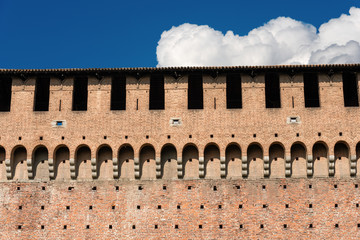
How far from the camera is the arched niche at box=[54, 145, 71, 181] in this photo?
19.2 metres

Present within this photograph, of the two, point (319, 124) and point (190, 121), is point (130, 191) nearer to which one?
point (190, 121)

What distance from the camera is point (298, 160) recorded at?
19.1m

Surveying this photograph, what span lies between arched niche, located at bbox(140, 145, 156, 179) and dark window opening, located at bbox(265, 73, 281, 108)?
4035 millimetres

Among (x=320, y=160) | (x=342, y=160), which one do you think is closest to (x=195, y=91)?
(x=320, y=160)

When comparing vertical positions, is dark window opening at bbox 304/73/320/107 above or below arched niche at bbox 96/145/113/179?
above

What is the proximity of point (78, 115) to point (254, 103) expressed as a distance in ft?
17.2

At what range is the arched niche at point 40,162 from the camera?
19273 millimetres

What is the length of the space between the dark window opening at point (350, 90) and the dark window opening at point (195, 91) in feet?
14.5

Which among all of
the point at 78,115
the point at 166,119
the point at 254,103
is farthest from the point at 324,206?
the point at 78,115

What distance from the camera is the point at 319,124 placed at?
1912cm

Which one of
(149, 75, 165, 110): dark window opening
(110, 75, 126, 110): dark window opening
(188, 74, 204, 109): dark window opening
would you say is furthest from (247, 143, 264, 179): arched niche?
(110, 75, 126, 110): dark window opening

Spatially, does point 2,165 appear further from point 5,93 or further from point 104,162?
point 104,162

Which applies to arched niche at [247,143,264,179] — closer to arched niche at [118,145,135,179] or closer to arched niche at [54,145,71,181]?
arched niche at [118,145,135,179]

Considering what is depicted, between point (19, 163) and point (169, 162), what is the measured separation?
4.44 metres
